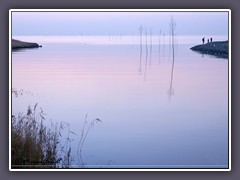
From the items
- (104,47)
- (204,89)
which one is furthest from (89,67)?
(204,89)

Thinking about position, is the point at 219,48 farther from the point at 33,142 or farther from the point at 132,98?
the point at 33,142

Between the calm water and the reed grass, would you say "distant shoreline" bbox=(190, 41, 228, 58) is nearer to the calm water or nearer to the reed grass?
the calm water

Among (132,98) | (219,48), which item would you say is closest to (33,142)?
(132,98)

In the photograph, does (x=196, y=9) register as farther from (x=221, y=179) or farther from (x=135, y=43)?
(x=221, y=179)

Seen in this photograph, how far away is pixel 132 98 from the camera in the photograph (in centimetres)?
1014

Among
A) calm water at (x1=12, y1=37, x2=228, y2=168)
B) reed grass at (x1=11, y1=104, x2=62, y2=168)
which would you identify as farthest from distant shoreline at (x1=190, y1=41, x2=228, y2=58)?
reed grass at (x1=11, y1=104, x2=62, y2=168)

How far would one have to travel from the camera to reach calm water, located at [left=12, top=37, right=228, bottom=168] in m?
10.0

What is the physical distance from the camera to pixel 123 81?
10.1 m

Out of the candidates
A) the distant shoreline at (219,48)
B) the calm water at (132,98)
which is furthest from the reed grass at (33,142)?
the distant shoreline at (219,48)

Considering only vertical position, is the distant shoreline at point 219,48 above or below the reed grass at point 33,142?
above

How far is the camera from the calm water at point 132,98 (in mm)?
10047

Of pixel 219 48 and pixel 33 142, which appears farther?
pixel 33 142

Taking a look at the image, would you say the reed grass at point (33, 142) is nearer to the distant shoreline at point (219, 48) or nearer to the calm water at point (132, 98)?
the calm water at point (132, 98)

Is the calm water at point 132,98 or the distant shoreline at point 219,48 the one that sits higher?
the distant shoreline at point 219,48
